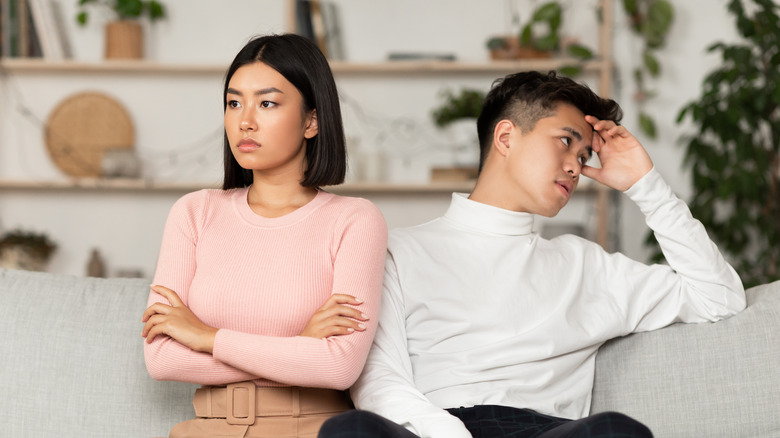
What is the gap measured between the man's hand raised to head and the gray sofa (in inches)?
12.9

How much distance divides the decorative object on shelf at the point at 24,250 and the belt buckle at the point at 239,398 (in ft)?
7.61

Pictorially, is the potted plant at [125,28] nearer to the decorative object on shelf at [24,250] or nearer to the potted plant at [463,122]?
the decorative object on shelf at [24,250]

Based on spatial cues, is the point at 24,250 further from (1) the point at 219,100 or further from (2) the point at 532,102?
(2) the point at 532,102

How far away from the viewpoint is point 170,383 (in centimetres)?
164

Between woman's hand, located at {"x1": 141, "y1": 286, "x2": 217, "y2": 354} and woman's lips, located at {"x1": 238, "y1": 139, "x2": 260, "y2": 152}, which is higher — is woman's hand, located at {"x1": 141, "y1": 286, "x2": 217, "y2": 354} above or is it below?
below

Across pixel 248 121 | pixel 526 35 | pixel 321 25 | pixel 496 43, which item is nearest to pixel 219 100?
pixel 321 25

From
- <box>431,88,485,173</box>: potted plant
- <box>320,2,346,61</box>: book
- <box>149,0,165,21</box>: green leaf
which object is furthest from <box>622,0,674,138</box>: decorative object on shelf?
<box>149,0,165,21</box>: green leaf

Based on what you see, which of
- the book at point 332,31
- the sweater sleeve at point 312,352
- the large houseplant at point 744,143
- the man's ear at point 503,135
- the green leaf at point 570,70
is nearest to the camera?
the sweater sleeve at point 312,352

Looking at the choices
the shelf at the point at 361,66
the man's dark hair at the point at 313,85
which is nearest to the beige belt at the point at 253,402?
the man's dark hair at the point at 313,85

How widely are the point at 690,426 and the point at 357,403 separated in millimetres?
682

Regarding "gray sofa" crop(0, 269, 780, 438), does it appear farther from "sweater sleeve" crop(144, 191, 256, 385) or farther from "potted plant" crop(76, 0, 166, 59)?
"potted plant" crop(76, 0, 166, 59)

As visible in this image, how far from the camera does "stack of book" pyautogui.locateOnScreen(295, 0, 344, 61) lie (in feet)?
11.0

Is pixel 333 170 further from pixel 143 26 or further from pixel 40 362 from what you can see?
pixel 143 26

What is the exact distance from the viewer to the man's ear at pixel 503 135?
171cm
